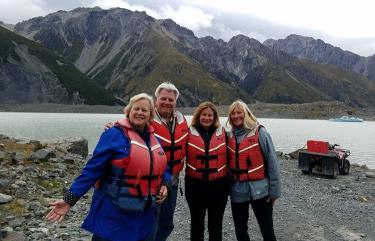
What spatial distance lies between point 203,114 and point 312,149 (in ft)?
58.1

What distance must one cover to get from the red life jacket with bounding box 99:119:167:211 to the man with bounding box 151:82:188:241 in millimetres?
1272

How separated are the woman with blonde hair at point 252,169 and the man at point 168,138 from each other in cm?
103

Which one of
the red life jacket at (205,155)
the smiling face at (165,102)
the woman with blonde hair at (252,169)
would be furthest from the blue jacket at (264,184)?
the smiling face at (165,102)

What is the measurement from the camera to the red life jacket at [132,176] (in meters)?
5.01

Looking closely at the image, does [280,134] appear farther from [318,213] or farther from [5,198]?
[5,198]

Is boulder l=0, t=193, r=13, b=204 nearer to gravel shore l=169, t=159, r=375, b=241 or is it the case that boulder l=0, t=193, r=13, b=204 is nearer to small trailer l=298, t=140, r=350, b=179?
gravel shore l=169, t=159, r=375, b=241

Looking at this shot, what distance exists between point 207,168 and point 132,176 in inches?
84.3

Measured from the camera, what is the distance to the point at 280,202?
15555 mm

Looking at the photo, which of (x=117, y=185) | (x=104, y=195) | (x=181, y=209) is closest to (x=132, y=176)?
(x=117, y=185)

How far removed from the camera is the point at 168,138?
21.4 feet

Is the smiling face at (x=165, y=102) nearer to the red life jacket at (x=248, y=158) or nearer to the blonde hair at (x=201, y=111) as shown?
the blonde hair at (x=201, y=111)

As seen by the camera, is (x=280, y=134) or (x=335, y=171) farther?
(x=280, y=134)

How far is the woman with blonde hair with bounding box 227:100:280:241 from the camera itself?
7.05 metres

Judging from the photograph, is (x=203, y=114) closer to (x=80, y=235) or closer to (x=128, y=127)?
(x=128, y=127)
